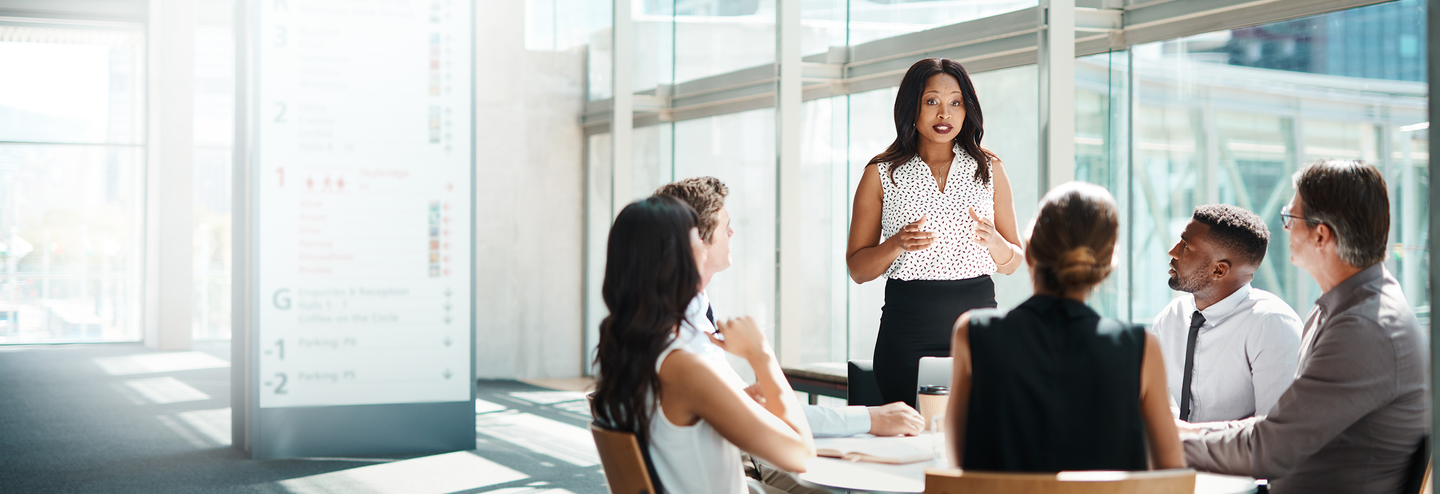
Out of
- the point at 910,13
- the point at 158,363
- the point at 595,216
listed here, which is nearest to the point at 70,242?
the point at 158,363

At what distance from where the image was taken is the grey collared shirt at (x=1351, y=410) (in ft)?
5.80

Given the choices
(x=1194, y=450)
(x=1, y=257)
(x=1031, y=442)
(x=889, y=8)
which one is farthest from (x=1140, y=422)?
(x=1, y=257)

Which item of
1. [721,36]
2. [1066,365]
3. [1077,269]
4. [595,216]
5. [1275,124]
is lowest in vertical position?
[1066,365]

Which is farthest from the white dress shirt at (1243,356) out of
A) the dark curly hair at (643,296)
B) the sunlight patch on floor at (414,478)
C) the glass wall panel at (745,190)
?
the glass wall panel at (745,190)

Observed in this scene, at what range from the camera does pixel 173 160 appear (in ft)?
36.2

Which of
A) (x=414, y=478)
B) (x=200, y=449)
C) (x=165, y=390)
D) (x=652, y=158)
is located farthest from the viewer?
(x=165, y=390)

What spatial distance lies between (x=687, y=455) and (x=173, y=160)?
10.9m

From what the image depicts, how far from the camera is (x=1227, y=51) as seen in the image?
4363mm

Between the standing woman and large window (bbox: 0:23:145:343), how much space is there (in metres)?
11.0

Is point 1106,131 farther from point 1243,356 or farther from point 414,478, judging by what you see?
point 414,478

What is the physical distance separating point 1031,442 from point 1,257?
40.9 ft

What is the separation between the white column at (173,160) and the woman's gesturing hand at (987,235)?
10421mm

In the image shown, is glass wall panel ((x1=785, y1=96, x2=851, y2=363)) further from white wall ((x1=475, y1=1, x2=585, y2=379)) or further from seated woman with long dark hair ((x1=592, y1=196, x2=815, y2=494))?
seated woman with long dark hair ((x1=592, y1=196, x2=815, y2=494))

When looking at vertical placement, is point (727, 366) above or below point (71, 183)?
below
